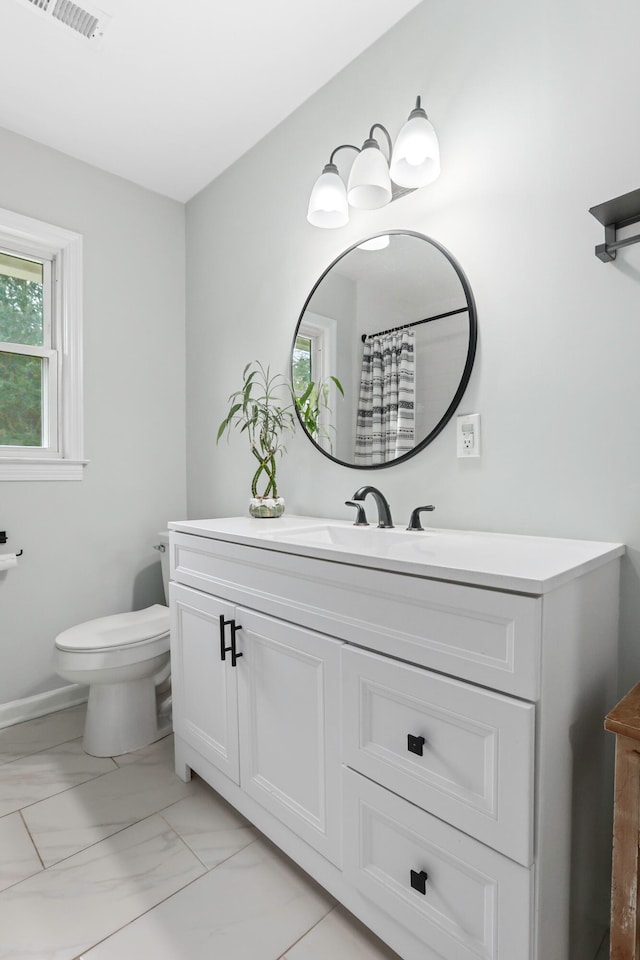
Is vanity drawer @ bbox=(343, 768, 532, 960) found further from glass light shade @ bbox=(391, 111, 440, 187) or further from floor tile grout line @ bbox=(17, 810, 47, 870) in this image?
glass light shade @ bbox=(391, 111, 440, 187)

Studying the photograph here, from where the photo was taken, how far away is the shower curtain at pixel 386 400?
1618mm

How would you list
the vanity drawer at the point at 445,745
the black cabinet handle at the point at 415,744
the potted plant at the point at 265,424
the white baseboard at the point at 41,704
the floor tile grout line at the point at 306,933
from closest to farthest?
the vanity drawer at the point at 445,745
the black cabinet handle at the point at 415,744
the floor tile grout line at the point at 306,933
the potted plant at the point at 265,424
the white baseboard at the point at 41,704

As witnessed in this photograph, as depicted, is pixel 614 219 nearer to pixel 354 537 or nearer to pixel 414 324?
pixel 414 324

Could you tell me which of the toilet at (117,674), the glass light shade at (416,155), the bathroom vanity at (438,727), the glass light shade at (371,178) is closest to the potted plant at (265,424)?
the bathroom vanity at (438,727)

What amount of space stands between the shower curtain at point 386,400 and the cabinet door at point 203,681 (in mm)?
695

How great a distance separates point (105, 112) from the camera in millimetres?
2068

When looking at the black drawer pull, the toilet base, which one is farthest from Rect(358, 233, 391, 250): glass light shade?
the toilet base

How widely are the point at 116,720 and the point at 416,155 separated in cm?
217

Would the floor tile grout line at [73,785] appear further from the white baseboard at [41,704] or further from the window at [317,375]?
the window at [317,375]

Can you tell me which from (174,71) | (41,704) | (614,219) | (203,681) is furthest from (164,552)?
(614,219)

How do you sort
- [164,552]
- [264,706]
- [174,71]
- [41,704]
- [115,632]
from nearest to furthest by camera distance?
[264,706] → [174,71] → [115,632] → [41,704] → [164,552]

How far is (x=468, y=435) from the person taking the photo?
1.45 m

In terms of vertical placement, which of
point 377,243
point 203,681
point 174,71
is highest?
point 174,71

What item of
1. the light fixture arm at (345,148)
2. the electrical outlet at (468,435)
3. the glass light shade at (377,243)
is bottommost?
the electrical outlet at (468,435)
